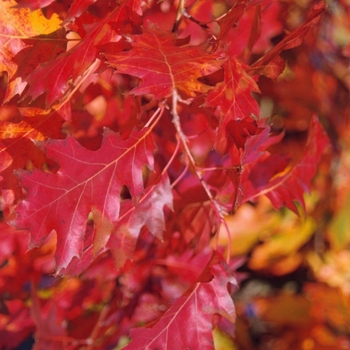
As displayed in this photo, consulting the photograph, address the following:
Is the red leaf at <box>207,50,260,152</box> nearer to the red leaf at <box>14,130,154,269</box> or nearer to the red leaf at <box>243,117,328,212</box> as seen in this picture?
the red leaf at <box>14,130,154,269</box>

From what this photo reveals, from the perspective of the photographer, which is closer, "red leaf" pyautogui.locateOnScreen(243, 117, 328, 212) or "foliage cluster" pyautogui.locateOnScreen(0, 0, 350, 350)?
"foliage cluster" pyautogui.locateOnScreen(0, 0, 350, 350)

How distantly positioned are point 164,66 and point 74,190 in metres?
0.20

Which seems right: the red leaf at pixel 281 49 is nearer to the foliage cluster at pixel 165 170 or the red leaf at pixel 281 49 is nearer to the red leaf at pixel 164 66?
the foliage cluster at pixel 165 170

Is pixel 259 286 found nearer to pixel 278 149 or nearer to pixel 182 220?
pixel 278 149

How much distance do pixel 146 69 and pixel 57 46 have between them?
18cm

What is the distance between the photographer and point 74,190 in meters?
0.60

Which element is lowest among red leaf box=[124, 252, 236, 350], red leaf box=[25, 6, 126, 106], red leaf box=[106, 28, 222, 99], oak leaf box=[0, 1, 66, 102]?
red leaf box=[124, 252, 236, 350]

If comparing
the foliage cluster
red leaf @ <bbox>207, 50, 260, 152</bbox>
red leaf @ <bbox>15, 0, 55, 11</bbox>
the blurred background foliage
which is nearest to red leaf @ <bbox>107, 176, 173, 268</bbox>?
the foliage cluster

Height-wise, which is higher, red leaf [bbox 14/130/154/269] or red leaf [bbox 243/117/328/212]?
red leaf [bbox 14/130/154/269]

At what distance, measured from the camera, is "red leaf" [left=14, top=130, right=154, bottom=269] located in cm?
58

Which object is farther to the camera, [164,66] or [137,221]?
[137,221]

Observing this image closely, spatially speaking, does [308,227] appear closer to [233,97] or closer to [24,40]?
[233,97]

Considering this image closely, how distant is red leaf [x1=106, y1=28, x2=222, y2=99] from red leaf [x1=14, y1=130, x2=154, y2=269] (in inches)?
4.6

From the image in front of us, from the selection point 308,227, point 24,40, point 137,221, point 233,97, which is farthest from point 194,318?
point 308,227
